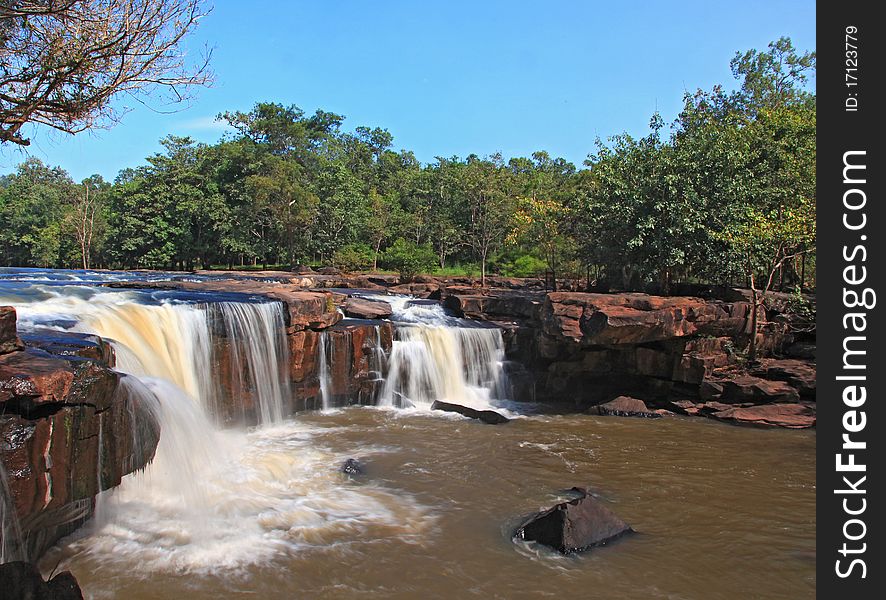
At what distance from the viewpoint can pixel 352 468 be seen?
8594 millimetres

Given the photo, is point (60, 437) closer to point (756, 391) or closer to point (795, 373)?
point (756, 391)

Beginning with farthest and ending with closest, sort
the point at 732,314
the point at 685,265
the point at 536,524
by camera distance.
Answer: the point at 685,265 → the point at 732,314 → the point at 536,524

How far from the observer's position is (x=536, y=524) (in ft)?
21.1

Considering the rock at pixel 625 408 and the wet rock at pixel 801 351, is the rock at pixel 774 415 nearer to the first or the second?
the rock at pixel 625 408

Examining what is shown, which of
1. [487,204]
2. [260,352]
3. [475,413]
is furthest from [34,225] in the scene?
[475,413]

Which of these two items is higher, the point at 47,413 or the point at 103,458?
the point at 47,413

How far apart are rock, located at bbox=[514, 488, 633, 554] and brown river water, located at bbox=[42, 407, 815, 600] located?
13 centimetres

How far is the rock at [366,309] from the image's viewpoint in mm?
15547

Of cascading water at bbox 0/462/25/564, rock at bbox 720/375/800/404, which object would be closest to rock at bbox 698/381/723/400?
rock at bbox 720/375/800/404

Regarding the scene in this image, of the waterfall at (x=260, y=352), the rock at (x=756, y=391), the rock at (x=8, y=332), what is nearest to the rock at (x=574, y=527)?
the rock at (x=8, y=332)

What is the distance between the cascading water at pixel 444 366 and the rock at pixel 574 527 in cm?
730

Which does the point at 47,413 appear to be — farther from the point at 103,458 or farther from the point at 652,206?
the point at 652,206
